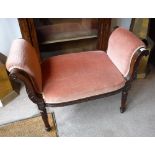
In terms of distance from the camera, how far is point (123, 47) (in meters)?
1.23

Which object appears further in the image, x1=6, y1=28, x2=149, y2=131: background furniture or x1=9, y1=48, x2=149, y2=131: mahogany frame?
x1=6, y1=28, x2=149, y2=131: background furniture

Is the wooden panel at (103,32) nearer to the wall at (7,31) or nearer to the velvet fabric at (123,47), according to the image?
the velvet fabric at (123,47)

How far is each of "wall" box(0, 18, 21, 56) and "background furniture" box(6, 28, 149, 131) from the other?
1.46 feet

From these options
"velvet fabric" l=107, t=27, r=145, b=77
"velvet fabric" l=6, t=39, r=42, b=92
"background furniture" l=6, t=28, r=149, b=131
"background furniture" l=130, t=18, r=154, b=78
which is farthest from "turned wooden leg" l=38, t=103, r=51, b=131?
"background furniture" l=130, t=18, r=154, b=78

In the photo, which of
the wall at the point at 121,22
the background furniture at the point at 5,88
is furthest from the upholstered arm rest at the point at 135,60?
the background furniture at the point at 5,88

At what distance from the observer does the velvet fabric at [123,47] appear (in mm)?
1168

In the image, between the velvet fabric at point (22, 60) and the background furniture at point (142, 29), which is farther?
the background furniture at point (142, 29)

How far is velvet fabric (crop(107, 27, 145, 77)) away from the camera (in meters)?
1.17

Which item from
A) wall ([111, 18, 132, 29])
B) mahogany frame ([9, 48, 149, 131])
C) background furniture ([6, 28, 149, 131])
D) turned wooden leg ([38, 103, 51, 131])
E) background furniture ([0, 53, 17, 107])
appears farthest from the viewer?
wall ([111, 18, 132, 29])

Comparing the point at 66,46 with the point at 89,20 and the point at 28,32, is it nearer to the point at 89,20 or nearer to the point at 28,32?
the point at 89,20

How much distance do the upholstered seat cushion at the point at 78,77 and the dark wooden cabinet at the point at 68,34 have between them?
1.04 ft

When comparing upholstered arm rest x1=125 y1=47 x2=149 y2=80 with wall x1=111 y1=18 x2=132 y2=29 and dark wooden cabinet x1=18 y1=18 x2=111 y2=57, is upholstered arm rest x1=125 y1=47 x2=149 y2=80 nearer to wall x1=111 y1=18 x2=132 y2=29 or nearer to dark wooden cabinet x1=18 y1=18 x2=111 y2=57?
dark wooden cabinet x1=18 y1=18 x2=111 y2=57
